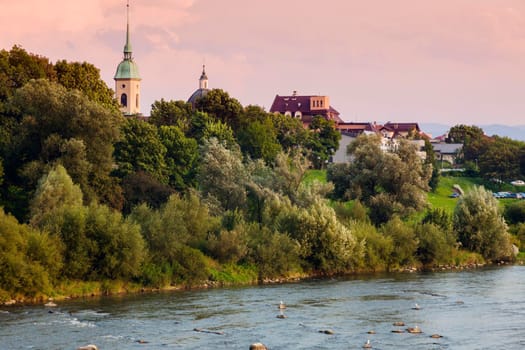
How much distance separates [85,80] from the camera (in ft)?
283

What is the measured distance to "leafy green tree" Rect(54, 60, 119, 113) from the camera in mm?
84387

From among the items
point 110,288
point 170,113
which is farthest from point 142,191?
point 170,113

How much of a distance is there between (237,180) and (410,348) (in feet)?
119

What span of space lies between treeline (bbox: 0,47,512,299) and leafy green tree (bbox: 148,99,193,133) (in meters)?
19.3

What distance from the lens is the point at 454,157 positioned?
176 m

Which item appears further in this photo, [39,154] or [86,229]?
[39,154]

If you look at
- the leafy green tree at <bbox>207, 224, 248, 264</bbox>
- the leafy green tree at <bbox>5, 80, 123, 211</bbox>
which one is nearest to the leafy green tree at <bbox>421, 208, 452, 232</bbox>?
the leafy green tree at <bbox>207, 224, 248, 264</bbox>

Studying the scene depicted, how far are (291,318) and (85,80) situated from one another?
42243 mm

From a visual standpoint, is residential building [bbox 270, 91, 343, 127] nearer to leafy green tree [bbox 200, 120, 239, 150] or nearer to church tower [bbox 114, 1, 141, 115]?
church tower [bbox 114, 1, 141, 115]

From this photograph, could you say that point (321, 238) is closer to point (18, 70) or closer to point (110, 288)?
point (110, 288)

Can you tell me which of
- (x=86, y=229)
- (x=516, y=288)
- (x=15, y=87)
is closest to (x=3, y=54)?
(x=15, y=87)

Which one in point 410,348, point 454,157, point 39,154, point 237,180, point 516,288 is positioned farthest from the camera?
point 454,157

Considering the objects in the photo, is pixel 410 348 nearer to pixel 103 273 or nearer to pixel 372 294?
pixel 372 294

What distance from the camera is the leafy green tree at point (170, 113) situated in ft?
364
